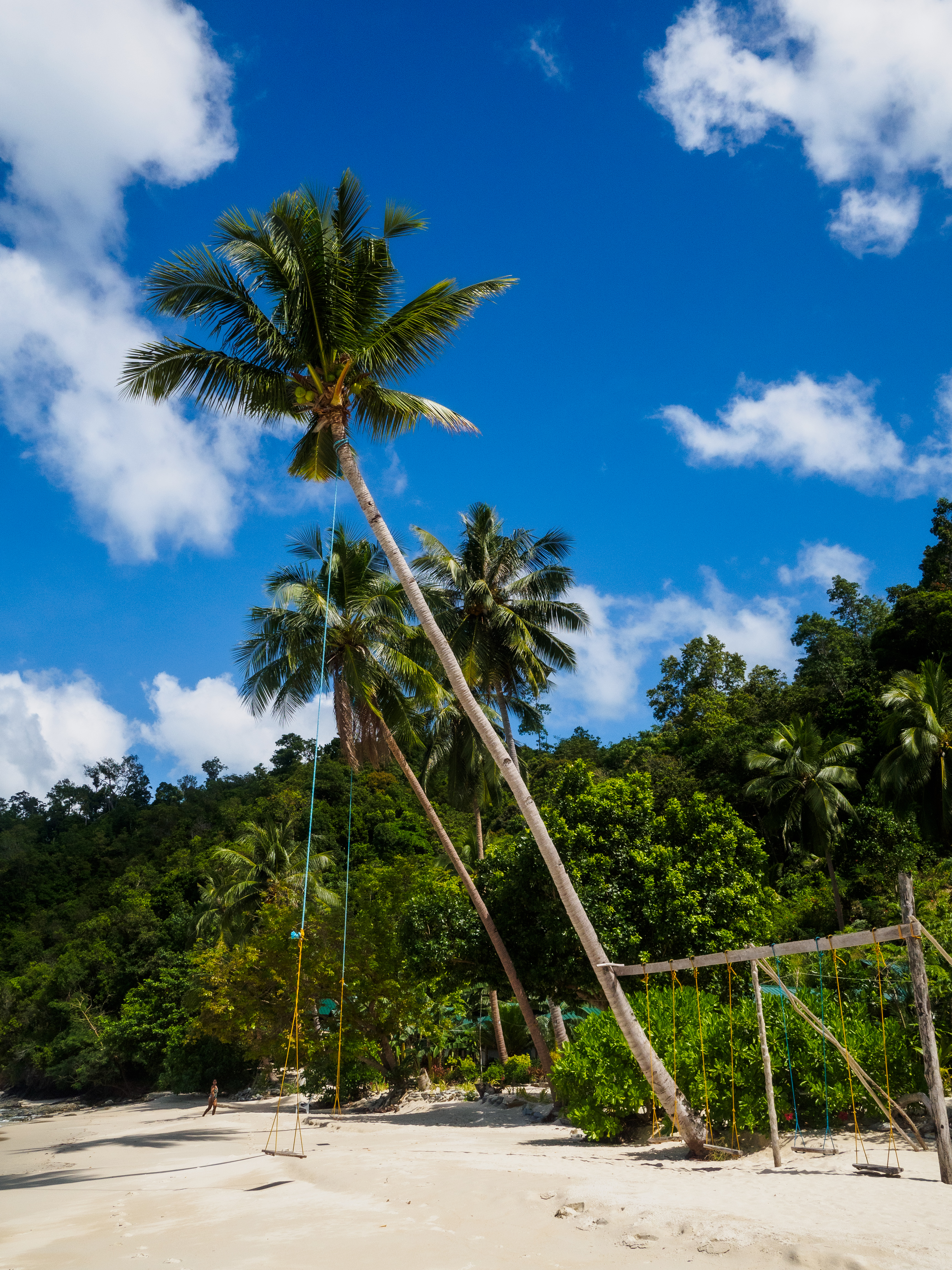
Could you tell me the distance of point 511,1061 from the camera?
68.4ft

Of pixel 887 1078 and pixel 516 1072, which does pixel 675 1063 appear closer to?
pixel 887 1078

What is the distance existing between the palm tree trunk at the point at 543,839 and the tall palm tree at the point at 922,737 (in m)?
17.0

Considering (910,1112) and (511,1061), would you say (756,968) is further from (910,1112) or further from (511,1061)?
(511,1061)

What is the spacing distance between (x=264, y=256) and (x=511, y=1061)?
18595 mm

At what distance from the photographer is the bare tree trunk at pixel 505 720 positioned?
20.7 m

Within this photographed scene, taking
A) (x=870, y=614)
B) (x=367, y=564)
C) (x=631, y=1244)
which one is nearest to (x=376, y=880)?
(x=367, y=564)

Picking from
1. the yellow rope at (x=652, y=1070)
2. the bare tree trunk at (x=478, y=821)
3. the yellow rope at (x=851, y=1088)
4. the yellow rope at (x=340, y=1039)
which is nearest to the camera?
the yellow rope at (x=851, y=1088)

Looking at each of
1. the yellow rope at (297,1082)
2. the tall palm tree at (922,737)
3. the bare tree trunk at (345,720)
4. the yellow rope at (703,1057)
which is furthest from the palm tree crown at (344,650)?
the tall palm tree at (922,737)

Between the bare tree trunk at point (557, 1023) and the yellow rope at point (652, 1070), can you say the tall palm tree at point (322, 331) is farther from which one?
the bare tree trunk at point (557, 1023)

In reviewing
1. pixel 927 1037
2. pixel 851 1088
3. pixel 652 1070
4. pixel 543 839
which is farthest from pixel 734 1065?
pixel 543 839

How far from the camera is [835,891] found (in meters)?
27.3

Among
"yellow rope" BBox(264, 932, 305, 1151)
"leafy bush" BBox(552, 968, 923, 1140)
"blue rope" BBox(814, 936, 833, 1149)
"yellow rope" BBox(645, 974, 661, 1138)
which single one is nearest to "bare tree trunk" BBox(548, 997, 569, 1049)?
"yellow rope" BBox(264, 932, 305, 1151)

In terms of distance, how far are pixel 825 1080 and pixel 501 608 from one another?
1368 cm

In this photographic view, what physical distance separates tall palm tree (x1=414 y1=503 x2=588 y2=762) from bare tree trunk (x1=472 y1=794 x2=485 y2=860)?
292cm
